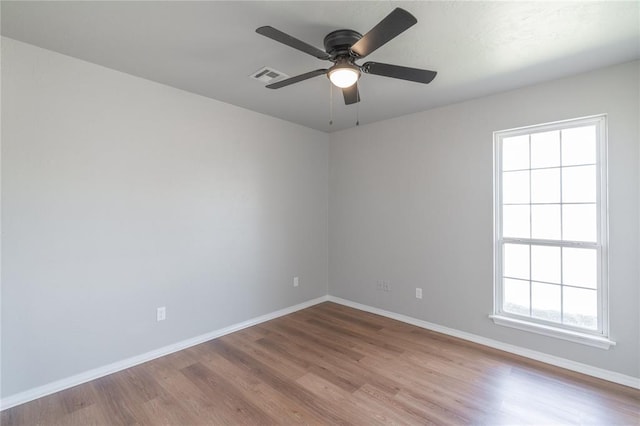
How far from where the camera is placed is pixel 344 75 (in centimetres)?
181

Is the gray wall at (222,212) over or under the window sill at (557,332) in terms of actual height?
over

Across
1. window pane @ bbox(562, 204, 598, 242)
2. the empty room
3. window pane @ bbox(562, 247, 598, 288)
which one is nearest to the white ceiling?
the empty room

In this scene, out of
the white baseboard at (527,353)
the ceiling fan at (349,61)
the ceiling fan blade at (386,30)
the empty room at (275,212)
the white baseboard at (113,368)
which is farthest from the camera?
the white baseboard at (527,353)

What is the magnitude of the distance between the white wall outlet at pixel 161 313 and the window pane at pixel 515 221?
3465 millimetres

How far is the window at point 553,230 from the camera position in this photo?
2449 millimetres

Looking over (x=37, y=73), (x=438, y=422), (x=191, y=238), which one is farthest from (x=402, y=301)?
(x=37, y=73)

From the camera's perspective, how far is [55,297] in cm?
218

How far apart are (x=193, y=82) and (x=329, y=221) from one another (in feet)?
8.51

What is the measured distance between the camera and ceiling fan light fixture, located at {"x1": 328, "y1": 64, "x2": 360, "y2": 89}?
178 cm

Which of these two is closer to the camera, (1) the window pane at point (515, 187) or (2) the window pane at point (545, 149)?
(2) the window pane at point (545, 149)

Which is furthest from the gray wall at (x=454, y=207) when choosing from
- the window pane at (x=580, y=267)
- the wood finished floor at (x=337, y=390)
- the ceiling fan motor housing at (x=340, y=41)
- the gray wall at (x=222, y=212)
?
the ceiling fan motor housing at (x=340, y=41)

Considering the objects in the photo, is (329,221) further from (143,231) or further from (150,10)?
(150,10)

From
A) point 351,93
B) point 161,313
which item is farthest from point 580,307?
point 161,313

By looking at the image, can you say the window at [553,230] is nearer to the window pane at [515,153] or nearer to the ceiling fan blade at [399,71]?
the window pane at [515,153]
